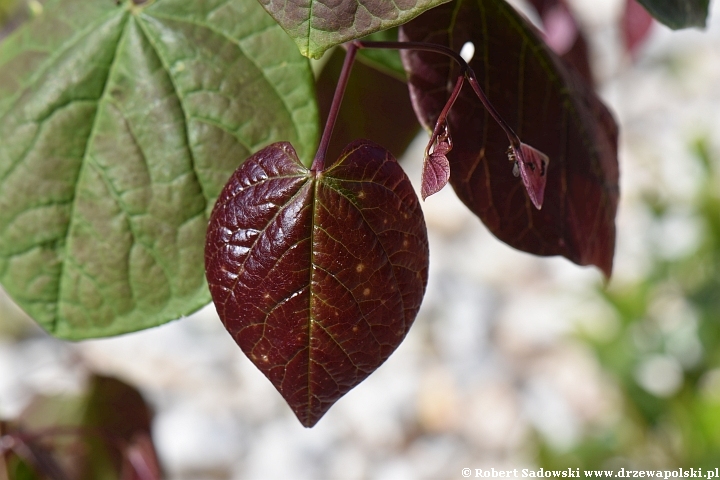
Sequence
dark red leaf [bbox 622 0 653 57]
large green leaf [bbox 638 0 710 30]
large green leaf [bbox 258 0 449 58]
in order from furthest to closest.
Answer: dark red leaf [bbox 622 0 653 57] → large green leaf [bbox 638 0 710 30] → large green leaf [bbox 258 0 449 58]

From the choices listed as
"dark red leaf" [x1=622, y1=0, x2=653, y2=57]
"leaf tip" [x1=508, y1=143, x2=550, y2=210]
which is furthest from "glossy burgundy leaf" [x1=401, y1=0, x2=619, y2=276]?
"dark red leaf" [x1=622, y1=0, x2=653, y2=57]

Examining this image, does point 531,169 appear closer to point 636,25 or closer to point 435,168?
point 435,168

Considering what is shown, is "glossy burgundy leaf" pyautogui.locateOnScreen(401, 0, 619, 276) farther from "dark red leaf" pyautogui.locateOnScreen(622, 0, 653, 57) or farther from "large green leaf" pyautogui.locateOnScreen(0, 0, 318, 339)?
"dark red leaf" pyautogui.locateOnScreen(622, 0, 653, 57)

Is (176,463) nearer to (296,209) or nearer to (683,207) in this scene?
(683,207)

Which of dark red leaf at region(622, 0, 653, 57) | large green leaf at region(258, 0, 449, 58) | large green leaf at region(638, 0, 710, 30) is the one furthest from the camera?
dark red leaf at region(622, 0, 653, 57)

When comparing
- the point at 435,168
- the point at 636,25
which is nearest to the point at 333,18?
the point at 435,168

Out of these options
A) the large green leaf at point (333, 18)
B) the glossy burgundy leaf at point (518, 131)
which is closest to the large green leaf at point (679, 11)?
the glossy burgundy leaf at point (518, 131)

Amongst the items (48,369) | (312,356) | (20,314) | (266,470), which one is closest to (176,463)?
(266,470)
